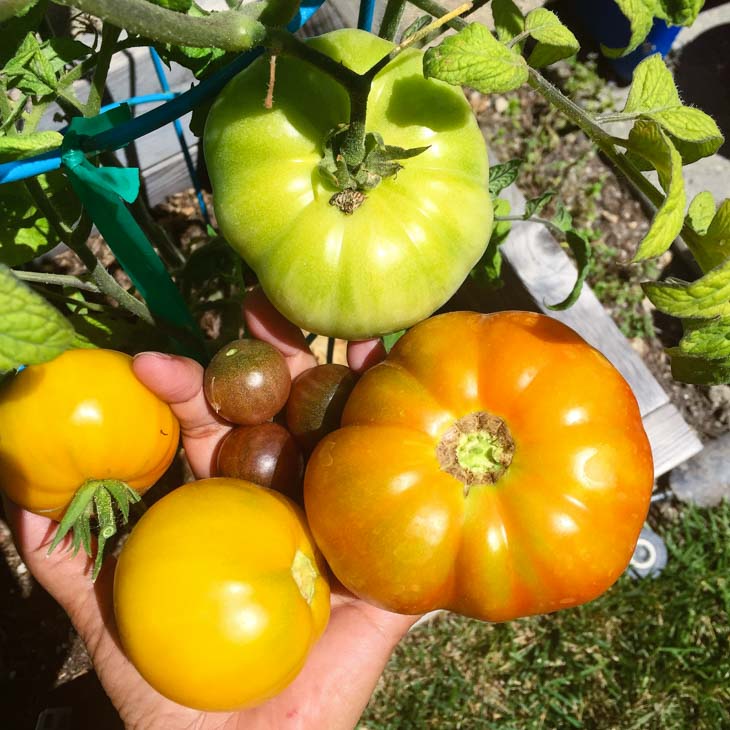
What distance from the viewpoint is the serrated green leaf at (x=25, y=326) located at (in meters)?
0.79

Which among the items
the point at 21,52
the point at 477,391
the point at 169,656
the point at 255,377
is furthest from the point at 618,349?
the point at 21,52

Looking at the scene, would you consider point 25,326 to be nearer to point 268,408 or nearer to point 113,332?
point 268,408

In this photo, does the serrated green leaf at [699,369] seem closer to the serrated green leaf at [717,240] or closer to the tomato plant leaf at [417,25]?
the serrated green leaf at [717,240]

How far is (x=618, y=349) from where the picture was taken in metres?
1.89

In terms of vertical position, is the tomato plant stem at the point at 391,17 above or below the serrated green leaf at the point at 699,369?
above

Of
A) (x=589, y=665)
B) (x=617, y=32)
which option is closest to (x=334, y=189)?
(x=589, y=665)

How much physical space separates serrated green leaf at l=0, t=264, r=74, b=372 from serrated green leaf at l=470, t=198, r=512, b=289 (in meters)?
1.07

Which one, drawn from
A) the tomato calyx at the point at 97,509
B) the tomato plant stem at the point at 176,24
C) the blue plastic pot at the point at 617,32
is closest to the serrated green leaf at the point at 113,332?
the tomato calyx at the point at 97,509

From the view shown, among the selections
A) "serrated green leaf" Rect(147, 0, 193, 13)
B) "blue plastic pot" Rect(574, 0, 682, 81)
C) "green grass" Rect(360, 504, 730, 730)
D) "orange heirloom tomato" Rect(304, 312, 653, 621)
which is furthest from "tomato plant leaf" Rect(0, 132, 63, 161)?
"blue plastic pot" Rect(574, 0, 682, 81)

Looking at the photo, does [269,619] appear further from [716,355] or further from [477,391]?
[716,355]

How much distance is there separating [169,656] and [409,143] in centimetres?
91

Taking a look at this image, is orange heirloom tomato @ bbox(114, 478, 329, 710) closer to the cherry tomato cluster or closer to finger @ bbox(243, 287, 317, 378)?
the cherry tomato cluster

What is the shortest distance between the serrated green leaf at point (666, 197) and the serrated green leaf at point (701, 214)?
11 cm

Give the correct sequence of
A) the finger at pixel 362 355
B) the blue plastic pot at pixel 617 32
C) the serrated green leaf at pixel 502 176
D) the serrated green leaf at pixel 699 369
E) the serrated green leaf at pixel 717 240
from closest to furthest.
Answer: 1. the serrated green leaf at pixel 717 240
2. the serrated green leaf at pixel 699 369
3. the serrated green leaf at pixel 502 176
4. the finger at pixel 362 355
5. the blue plastic pot at pixel 617 32
